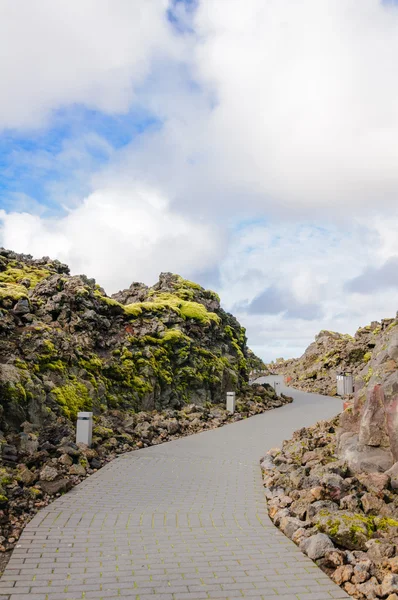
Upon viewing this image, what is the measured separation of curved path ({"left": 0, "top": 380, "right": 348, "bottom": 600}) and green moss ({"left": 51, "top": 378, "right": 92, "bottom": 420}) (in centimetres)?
359

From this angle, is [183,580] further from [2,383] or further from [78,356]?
[78,356]

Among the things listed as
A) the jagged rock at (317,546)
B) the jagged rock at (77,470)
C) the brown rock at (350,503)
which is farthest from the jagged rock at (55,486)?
the brown rock at (350,503)

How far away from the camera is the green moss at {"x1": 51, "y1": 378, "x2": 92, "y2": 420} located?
14484 millimetres

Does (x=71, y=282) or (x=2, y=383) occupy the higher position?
(x=71, y=282)

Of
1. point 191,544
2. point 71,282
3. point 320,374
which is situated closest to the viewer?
point 191,544

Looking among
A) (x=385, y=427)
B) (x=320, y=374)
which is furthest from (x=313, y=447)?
(x=320, y=374)

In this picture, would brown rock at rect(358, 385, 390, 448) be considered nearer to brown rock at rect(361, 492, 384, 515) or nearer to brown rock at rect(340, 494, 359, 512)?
brown rock at rect(361, 492, 384, 515)

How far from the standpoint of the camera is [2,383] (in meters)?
12.6

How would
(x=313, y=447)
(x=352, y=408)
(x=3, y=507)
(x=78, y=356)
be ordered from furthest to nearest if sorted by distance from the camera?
(x=78, y=356) → (x=313, y=447) → (x=352, y=408) → (x=3, y=507)

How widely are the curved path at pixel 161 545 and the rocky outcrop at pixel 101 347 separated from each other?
4.24 metres

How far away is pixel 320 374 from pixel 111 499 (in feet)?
109

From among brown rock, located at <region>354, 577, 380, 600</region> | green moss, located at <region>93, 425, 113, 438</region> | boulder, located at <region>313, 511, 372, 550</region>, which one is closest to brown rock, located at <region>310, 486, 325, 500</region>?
boulder, located at <region>313, 511, 372, 550</region>

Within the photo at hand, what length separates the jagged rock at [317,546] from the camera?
6314 millimetres

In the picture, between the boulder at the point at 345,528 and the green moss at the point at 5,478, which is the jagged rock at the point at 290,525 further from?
the green moss at the point at 5,478
